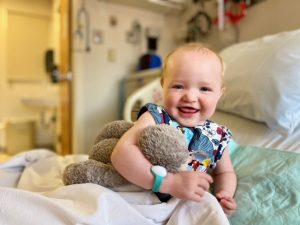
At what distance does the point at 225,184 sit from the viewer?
0.65 m

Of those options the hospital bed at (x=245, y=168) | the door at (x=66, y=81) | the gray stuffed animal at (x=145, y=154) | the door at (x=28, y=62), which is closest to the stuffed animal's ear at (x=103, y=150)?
the gray stuffed animal at (x=145, y=154)

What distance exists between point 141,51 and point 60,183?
1.91 m

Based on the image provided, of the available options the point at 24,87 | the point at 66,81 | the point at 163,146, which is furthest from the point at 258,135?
the point at 24,87

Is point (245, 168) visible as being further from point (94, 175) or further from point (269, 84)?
point (94, 175)

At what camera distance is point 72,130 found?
7.29ft

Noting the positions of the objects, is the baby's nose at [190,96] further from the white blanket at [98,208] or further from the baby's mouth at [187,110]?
the white blanket at [98,208]

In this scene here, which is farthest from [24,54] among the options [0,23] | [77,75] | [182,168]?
[182,168]

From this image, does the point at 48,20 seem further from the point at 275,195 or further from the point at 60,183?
the point at 275,195

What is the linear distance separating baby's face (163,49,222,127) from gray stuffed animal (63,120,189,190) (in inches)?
3.9

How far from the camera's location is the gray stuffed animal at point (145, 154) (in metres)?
0.51

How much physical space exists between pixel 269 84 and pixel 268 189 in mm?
329

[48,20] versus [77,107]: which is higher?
[48,20]

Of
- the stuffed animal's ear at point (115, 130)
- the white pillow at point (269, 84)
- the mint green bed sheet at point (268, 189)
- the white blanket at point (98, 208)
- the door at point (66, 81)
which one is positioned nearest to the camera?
the white blanket at point (98, 208)

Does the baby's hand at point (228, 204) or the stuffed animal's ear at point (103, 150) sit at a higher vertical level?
the stuffed animal's ear at point (103, 150)
